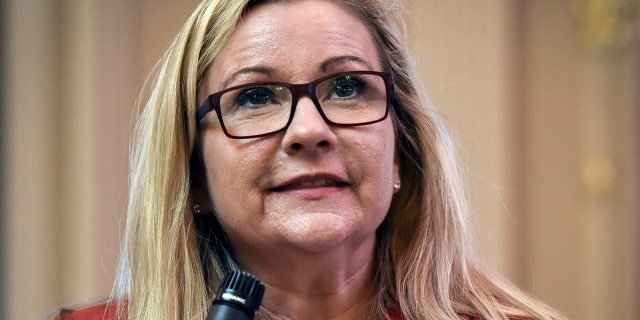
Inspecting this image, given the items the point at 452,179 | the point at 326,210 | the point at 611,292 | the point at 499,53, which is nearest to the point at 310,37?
the point at 326,210

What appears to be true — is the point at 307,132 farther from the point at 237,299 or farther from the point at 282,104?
the point at 237,299

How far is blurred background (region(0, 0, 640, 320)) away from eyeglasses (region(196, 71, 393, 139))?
101 centimetres

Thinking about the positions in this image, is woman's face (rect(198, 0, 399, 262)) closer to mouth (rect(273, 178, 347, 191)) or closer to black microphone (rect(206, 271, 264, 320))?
mouth (rect(273, 178, 347, 191))

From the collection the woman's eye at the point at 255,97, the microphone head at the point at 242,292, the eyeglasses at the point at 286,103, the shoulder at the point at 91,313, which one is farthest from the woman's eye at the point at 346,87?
the shoulder at the point at 91,313

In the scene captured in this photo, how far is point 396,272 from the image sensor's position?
→ 4.78 feet

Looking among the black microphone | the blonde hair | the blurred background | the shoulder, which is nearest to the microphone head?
the black microphone

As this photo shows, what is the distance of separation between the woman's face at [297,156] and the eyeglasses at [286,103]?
15 millimetres

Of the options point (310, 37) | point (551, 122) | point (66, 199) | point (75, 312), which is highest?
point (310, 37)

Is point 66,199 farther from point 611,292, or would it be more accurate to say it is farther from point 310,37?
point 611,292

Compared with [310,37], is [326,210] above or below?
below

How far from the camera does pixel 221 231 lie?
58.6 inches

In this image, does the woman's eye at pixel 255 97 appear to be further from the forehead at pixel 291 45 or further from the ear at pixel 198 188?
the ear at pixel 198 188

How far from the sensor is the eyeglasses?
128 centimetres

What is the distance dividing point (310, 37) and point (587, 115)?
55.7 inches
